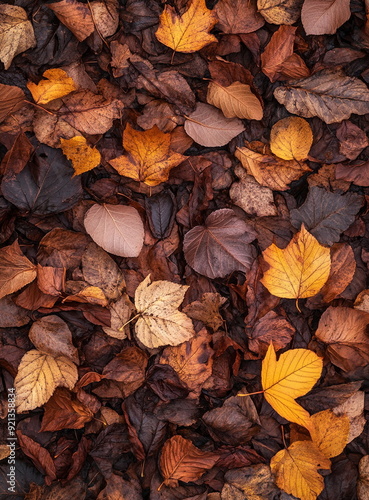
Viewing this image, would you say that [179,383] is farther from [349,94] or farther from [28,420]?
[349,94]

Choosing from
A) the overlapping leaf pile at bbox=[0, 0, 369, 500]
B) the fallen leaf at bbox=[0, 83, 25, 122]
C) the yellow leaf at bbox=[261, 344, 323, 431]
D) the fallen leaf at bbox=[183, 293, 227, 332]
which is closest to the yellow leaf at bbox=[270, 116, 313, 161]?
the overlapping leaf pile at bbox=[0, 0, 369, 500]

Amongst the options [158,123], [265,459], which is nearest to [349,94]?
[158,123]

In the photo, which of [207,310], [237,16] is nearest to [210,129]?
[237,16]

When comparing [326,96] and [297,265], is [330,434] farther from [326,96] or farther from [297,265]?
[326,96]

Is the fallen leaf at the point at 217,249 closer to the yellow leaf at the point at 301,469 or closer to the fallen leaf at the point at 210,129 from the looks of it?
the fallen leaf at the point at 210,129

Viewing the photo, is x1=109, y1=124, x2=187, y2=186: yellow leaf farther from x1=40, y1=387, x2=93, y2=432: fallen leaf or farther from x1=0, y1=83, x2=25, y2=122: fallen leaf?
x1=40, y1=387, x2=93, y2=432: fallen leaf
